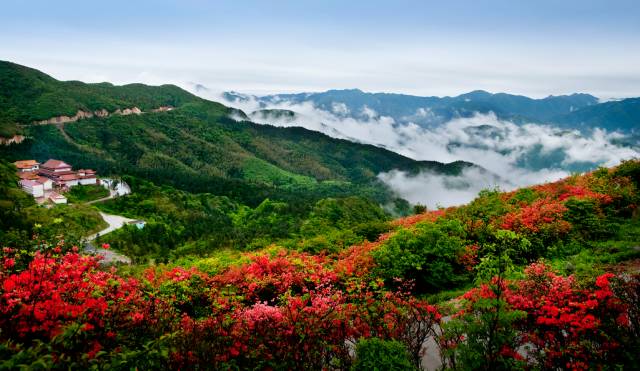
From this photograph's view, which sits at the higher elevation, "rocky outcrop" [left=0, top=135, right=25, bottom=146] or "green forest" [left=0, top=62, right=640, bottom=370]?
"green forest" [left=0, top=62, right=640, bottom=370]

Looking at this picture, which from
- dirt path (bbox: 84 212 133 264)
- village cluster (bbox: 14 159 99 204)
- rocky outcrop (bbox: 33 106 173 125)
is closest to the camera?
dirt path (bbox: 84 212 133 264)

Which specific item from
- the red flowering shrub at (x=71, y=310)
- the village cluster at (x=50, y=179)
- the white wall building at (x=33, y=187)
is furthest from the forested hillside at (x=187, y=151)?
the red flowering shrub at (x=71, y=310)

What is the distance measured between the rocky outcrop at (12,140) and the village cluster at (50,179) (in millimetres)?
17691

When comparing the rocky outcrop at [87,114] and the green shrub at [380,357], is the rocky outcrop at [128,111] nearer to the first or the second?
the rocky outcrop at [87,114]

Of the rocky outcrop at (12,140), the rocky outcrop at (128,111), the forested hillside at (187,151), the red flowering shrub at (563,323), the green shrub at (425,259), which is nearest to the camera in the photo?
the red flowering shrub at (563,323)

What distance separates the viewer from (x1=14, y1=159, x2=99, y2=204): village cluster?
188 ft

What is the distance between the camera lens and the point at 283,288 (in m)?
13.0

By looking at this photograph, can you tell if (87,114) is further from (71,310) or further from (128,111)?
(71,310)

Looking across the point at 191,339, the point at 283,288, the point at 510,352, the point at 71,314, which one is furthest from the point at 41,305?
the point at 510,352

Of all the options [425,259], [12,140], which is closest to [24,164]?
[12,140]

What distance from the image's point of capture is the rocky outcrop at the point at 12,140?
90081 millimetres

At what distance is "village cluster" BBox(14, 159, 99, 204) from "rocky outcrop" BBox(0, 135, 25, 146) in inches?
696

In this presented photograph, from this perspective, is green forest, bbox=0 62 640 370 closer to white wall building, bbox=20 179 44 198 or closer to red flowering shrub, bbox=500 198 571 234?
red flowering shrub, bbox=500 198 571 234

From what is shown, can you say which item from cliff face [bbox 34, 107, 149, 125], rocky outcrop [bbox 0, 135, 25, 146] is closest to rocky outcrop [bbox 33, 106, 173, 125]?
cliff face [bbox 34, 107, 149, 125]
